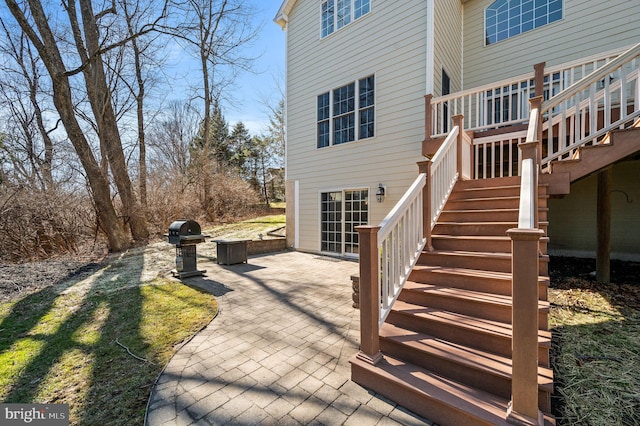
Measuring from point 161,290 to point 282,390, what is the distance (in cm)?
361

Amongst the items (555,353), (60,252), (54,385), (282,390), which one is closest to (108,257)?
(60,252)

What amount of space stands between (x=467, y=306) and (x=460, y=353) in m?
0.54

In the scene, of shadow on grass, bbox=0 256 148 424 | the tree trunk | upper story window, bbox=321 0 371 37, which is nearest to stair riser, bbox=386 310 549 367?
shadow on grass, bbox=0 256 148 424

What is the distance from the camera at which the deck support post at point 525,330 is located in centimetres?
168

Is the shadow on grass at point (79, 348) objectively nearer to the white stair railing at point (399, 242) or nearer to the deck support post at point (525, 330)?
the white stair railing at point (399, 242)

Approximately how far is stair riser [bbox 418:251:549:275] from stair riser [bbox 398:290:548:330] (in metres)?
0.60

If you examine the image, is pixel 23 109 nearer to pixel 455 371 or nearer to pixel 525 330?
pixel 455 371

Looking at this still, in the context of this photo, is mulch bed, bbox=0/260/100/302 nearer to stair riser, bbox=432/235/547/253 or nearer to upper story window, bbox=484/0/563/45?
stair riser, bbox=432/235/547/253

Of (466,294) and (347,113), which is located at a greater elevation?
(347,113)

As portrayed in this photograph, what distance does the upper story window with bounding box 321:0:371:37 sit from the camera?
740 centimetres

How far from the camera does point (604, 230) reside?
4551 millimetres

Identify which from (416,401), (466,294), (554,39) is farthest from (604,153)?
(554,39)

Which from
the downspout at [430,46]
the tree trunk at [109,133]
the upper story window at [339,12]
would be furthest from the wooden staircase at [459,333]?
the tree trunk at [109,133]

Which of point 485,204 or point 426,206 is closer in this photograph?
point 426,206
